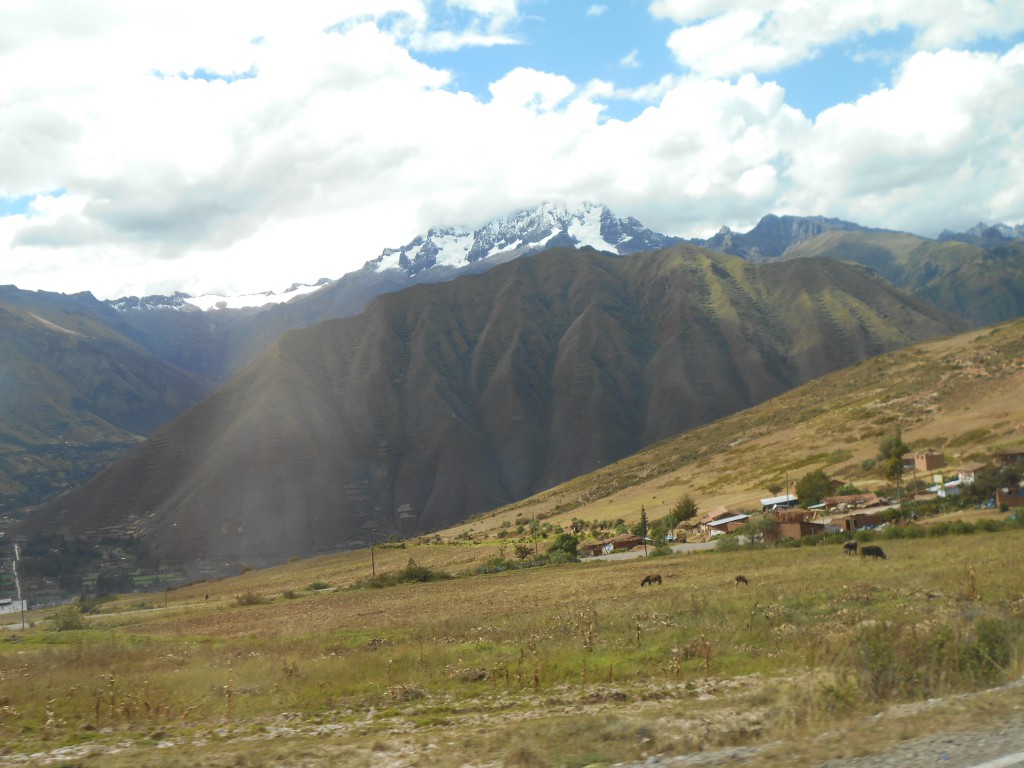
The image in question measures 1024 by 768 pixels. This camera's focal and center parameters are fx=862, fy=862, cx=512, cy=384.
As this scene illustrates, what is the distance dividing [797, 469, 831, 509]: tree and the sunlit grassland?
35.8m

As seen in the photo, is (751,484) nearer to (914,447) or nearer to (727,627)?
(914,447)

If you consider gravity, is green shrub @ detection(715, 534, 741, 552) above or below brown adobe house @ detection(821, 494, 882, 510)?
below

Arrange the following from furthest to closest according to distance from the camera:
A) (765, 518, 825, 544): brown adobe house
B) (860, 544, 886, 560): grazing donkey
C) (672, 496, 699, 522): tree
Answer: (672, 496, 699, 522): tree < (765, 518, 825, 544): brown adobe house < (860, 544, 886, 560): grazing donkey

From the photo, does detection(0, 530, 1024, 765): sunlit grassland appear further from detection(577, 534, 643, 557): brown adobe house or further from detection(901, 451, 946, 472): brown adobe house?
detection(901, 451, 946, 472): brown adobe house

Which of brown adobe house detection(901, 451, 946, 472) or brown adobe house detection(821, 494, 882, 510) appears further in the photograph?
brown adobe house detection(901, 451, 946, 472)

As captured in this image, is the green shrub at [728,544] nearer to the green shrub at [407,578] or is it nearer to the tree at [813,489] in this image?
the tree at [813,489]

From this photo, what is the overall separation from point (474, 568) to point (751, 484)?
34.5m

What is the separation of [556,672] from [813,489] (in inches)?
2183

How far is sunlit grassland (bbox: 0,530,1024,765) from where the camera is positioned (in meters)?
10.7

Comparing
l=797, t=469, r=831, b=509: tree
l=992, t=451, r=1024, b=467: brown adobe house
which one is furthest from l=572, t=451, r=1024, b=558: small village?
l=797, t=469, r=831, b=509: tree

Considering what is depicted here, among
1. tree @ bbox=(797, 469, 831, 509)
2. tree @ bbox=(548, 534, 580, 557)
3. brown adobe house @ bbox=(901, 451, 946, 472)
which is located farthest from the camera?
brown adobe house @ bbox=(901, 451, 946, 472)

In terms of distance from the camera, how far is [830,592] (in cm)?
2233

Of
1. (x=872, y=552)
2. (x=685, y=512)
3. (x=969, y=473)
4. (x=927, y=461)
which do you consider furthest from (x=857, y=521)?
(x=685, y=512)

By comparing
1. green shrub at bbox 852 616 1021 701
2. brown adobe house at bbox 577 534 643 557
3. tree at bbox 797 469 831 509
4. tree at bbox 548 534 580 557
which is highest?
green shrub at bbox 852 616 1021 701
